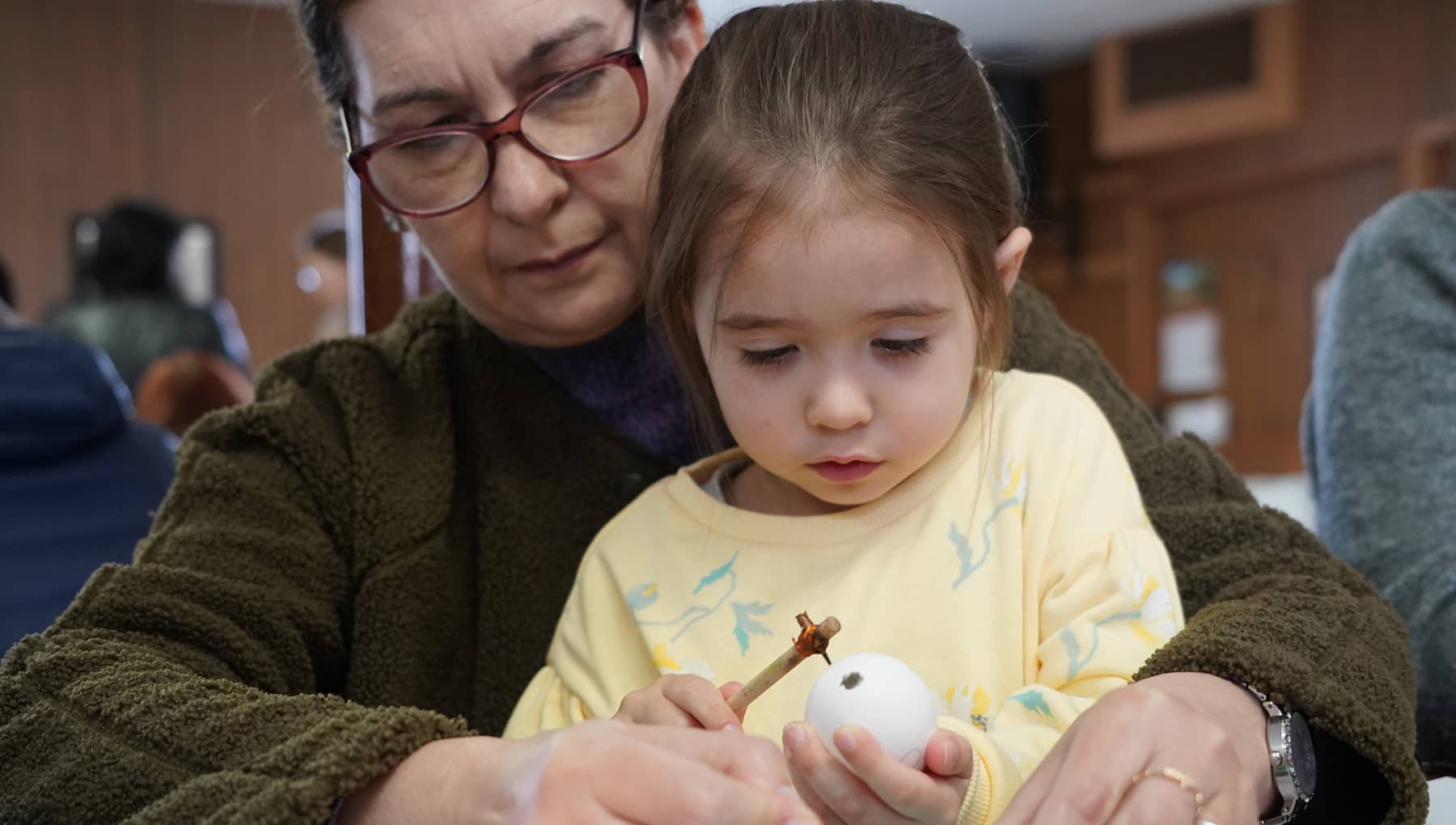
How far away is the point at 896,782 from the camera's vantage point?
31.2 inches

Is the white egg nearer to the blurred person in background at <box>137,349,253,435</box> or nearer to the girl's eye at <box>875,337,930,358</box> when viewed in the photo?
the girl's eye at <box>875,337,930,358</box>

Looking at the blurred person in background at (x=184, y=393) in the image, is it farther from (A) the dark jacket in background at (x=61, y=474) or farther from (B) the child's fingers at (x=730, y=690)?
(B) the child's fingers at (x=730, y=690)

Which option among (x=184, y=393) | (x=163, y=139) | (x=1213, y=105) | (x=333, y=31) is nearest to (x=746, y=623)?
(x=333, y=31)

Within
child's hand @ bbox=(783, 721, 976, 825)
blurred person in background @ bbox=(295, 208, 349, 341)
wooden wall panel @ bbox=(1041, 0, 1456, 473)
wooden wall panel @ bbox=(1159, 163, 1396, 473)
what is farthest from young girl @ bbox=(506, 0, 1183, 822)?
wooden wall panel @ bbox=(1159, 163, 1396, 473)

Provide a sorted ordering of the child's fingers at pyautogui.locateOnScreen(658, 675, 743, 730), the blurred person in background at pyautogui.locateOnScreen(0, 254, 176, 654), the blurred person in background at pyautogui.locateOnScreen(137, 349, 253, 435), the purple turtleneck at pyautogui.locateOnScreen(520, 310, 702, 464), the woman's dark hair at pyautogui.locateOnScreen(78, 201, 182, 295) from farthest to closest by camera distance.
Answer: the woman's dark hair at pyautogui.locateOnScreen(78, 201, 182, 295), the blurred person in background at pyautogui.locateOnScreen(137, 349, 253, 435), the blurred person in background at pyautogui.locateOnScreen(0, 254, 176, 654), the purple turtleneck at pyautogui.locateOnScreen(520, 310, 702, 464), the child's fingers at pyautogui.locateOnScreen(658, 675, 743, 730)

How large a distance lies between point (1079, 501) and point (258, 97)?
261 inches

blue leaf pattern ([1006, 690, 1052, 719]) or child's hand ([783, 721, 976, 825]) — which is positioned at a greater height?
child's hand ([783, 721, 976, 825])

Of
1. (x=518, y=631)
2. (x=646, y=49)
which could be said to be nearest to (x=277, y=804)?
(x=518, y=631)

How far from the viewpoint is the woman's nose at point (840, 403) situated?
1021mm

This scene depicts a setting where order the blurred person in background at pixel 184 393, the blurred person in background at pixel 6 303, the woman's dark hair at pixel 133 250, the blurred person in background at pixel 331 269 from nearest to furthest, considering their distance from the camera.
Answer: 1. the blurred person in background at pixel 6 303
2. the blurred person in background at pixel 184 393
3. the woman's dark hair at pixel 133 250
4. the blurred person in background at pixel 331 269

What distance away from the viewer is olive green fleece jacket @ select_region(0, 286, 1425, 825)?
0.95 m

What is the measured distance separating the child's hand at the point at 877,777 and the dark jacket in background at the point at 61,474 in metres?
1.38

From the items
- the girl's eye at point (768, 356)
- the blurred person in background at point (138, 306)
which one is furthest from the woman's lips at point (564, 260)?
the blurred person in background at point (138, 306)

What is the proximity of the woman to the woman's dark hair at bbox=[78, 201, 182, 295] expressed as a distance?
285 cm
